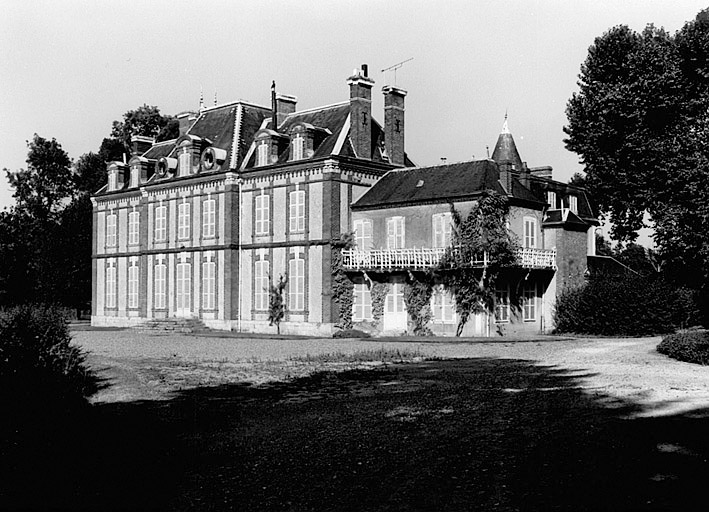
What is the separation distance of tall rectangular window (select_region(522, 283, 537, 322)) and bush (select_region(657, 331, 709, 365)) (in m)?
12.7

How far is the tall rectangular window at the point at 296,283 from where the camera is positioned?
129 ft

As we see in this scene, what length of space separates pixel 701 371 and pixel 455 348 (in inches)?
414

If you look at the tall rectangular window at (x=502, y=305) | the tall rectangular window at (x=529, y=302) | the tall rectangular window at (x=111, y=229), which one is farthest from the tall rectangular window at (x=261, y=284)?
the tall rectangular window at (x=111, y=229)

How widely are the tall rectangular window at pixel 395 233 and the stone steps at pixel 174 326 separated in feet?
34.5

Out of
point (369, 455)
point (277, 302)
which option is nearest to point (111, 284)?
point (277, 302)

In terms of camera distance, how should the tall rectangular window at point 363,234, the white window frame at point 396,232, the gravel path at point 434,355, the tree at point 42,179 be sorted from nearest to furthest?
1. the gravel path at point 434,355
2. the white window frame at point 396,232
3. the tall rectangular window at point 363,234
4. the tree at point 42,179

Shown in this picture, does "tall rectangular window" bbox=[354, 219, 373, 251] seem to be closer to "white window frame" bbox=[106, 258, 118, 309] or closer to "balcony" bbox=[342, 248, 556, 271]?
"balcony" bbox=[342, 248, 556, 271]

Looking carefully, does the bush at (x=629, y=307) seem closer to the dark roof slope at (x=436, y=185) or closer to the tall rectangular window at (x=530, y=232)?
the tall rectangular window at (x=530, y=232)

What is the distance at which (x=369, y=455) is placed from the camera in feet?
32.9

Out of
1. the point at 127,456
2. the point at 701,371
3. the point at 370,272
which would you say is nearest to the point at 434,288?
the point at 370,272

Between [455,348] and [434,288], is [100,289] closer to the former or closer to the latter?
[434,288]

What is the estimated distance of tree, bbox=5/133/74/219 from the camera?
60969 millimetres

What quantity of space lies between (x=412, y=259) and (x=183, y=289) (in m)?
14.1

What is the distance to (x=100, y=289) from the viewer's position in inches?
2018
